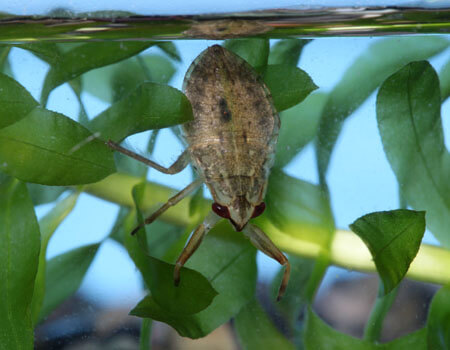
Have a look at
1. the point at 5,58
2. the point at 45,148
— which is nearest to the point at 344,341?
the point at 45,148

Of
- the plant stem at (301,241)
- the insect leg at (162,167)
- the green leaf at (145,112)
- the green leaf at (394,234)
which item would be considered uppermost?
the green leaf at (145,112)

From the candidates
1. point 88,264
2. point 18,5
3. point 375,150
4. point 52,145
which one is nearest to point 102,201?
point 88,264

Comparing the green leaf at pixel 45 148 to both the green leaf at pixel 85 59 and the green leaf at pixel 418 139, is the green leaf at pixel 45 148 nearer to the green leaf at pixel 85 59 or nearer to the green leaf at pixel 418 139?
the green leaf at pixel 85 59

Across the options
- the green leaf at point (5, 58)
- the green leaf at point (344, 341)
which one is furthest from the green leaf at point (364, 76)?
the green leaf at point (5, 58)

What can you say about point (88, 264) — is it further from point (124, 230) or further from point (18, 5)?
point (18, 5)

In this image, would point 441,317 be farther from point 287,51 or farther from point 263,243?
point 287,51
